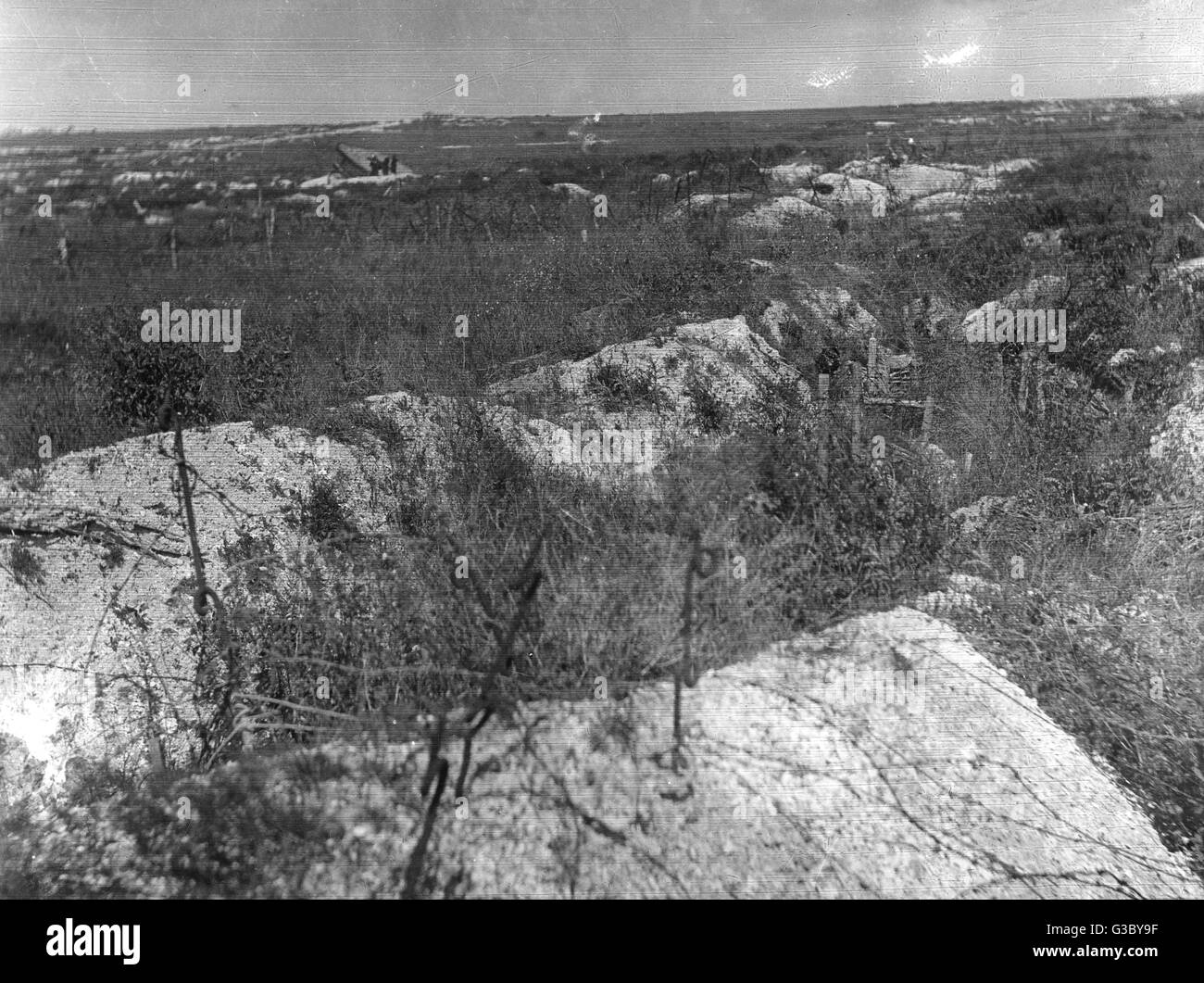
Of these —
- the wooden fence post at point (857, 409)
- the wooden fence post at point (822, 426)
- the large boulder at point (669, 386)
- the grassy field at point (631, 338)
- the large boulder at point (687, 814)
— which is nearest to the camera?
the large boulder at point (687, 814)

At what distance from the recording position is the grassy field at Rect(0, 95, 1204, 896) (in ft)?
9.05

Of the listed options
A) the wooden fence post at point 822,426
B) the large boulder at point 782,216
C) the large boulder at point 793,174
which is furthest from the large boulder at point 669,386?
the large boulder at point 793,174

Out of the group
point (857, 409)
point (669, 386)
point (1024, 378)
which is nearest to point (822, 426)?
point (857, 409)

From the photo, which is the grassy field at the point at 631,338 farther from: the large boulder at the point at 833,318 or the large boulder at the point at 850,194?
the large boulder at the point at 850,194

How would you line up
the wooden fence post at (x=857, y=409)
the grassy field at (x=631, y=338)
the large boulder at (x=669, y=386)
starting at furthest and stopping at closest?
the large boulder at (x=669, y=386), the wooden fence post at (x=857, y=409), the grassy field at (x=631, y=338)

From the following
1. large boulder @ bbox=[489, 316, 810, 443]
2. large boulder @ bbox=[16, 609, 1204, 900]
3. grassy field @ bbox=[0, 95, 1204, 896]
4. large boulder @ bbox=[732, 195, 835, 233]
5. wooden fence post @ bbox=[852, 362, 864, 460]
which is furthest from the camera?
large boulder @ bbox=[732, 195, 835, 233]

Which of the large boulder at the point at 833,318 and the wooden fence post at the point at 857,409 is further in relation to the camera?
the large boulder at the point at 833,318

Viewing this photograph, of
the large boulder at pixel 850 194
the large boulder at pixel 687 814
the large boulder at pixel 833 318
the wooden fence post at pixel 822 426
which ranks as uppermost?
the large boulder at pixel 850 194

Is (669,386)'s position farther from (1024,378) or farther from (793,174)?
(1024,378)

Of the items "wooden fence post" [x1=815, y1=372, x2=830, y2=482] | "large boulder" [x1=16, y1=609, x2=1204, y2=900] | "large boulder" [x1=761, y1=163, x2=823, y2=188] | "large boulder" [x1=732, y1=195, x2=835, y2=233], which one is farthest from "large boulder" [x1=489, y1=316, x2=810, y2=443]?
"large boulder" [x1=16, y1=609, x2=1204, y2=900]

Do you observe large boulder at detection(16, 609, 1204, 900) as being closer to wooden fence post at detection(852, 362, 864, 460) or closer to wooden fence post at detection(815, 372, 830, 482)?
wooden fence post at detection(815, 372, 830, 482)

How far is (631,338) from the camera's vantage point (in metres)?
3.68

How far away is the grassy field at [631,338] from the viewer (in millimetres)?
2758

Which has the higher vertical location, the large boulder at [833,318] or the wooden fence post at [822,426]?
the large boulder at [833,318]
